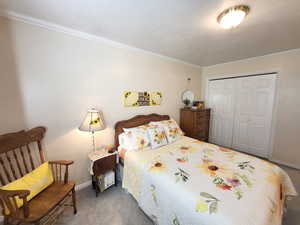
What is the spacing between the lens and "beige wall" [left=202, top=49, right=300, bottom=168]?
8.06 feet

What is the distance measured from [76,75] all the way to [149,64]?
138 cm

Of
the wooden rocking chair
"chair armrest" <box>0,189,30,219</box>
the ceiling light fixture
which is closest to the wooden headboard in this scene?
the wooden rocking chair

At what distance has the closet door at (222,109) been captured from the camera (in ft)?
11.1

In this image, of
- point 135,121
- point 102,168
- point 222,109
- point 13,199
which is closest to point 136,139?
point 135,121

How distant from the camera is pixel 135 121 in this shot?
2445mm

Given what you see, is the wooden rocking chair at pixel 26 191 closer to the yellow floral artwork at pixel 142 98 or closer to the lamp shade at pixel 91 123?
the lamp shade at pixel 91 123

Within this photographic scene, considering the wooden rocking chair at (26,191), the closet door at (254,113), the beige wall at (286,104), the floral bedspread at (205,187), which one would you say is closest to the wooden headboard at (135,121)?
the floral bedspread at (205,187)

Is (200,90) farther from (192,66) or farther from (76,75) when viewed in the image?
(76,75)

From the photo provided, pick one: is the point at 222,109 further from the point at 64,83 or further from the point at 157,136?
the point at 64,83

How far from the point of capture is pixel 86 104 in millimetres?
1931

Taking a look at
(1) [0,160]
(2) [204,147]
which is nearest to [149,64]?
(2) [204,147]

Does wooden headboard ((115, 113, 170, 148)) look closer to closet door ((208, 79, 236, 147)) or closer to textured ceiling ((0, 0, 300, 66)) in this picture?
textured ceiling ((0, 0, 300, 66))

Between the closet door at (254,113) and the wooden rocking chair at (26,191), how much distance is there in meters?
3.73

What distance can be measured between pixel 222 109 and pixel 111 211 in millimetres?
3445
